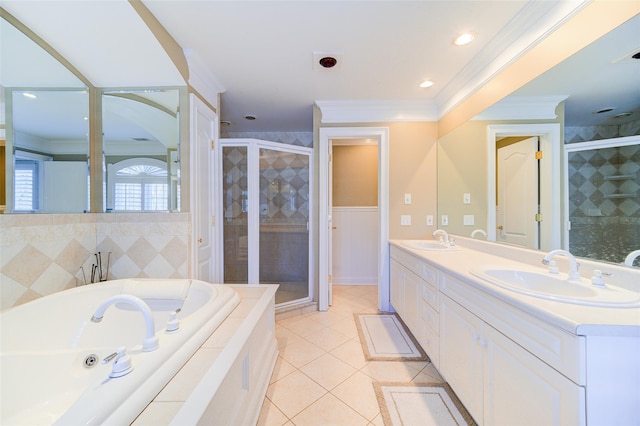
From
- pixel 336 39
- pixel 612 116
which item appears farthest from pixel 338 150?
pixel 612 116

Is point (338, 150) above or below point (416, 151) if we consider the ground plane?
above

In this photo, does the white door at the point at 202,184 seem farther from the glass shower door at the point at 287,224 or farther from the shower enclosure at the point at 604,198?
the shower enclosure at the point at 604,198

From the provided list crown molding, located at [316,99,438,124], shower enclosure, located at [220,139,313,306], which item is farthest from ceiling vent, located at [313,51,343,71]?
shower enclosure, located at [220,139,313,306]

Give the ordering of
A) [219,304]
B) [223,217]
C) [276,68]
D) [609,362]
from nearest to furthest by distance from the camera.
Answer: [609,362]
[219,304]
[276,68]
[223,217]

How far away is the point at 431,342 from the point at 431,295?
31 centimetres

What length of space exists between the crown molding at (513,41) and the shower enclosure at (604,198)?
65cm

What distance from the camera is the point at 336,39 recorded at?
161cm

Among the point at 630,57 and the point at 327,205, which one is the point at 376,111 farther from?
the point at 630,57

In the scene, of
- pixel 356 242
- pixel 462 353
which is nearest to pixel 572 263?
pixel 462 353

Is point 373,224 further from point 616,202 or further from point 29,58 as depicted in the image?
point 29,58

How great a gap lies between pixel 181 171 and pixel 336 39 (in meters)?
1.47

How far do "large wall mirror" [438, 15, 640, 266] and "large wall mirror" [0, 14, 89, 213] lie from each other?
2919 mm

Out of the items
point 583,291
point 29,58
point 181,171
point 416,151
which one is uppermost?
point 29,58

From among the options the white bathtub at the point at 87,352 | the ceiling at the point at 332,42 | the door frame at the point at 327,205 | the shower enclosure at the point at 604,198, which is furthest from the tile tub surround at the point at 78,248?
the shower enclosure at the point at 604,198
